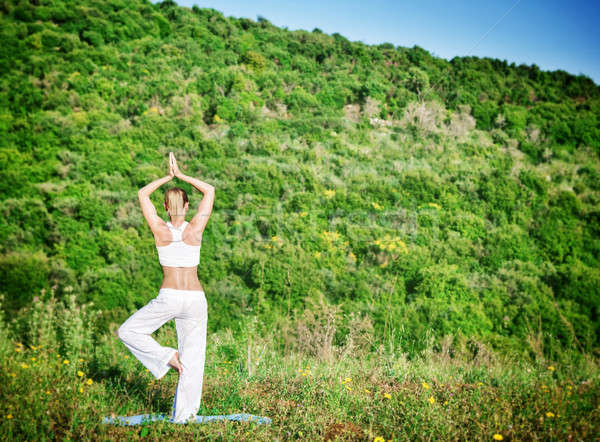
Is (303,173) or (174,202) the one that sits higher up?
(303,173)

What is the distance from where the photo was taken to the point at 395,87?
93.2ft

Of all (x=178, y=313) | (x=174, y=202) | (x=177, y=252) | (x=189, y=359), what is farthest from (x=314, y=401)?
(x=174, y=202)

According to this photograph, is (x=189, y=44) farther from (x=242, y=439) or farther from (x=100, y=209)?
(x=242, y=439)

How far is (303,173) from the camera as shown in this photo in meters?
16.1

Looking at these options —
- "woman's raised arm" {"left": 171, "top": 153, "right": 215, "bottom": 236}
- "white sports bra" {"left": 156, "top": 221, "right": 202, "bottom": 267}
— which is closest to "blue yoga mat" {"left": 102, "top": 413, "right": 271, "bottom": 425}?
"white sports bra" {"left": 156, "top": 221, "right": 202, "bottom": 267}

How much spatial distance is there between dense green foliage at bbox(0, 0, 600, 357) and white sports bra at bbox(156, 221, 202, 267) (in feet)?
8.93

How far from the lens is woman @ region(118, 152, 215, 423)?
284cm

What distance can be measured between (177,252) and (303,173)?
44.2ft

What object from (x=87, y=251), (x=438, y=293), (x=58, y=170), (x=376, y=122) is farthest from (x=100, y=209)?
(x=376, y=122)

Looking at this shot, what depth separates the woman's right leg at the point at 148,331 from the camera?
9.27 feet

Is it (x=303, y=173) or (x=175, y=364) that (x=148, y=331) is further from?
(x=303, y=173)

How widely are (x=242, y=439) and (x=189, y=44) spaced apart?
3224cm

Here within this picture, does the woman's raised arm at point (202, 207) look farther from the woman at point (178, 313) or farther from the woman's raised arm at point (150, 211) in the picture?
the woman's raised arm at point (150, 211)

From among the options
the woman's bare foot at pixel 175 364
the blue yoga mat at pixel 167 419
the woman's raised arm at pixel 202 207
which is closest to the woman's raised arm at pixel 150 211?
the woman's raised arm at pixel 202 207
